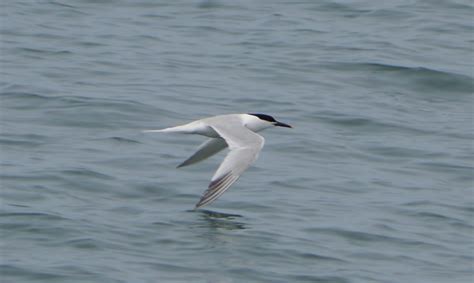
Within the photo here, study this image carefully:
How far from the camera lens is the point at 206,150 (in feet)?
38.5

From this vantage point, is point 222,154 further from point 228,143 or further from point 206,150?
point 228,143

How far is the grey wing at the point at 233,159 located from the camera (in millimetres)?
9977

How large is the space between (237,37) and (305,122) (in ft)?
14.0

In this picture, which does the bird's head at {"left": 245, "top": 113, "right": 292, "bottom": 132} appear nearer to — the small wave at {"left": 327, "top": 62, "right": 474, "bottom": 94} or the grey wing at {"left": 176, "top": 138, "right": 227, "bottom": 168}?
the grey wing at {"left": 176, "top": 138, "right": 227, "bottom": 168}

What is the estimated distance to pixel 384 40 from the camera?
18.4 metres

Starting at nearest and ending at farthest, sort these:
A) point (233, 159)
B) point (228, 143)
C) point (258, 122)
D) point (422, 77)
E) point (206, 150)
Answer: point (233, 159) → point (228, 143) → point (206, 150) → point (258, 122) → point (422, 77)

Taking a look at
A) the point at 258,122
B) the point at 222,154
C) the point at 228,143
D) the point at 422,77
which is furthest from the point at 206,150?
the point at 422,77

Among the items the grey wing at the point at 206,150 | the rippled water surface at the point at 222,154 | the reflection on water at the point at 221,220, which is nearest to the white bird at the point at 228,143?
the grey wing at the point at 206,150

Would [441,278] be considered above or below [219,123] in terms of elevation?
below

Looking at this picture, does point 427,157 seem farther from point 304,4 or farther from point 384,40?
point 304,4

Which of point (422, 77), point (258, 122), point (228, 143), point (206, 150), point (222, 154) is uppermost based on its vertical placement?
point (228, 143)

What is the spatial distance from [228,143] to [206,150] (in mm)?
1074

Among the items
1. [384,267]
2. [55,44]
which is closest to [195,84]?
[55,44]

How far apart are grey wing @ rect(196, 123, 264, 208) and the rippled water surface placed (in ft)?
1.37
